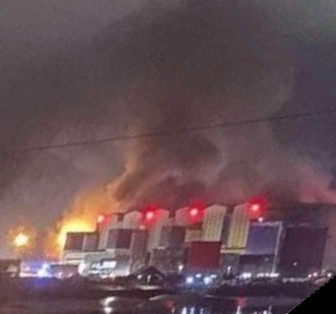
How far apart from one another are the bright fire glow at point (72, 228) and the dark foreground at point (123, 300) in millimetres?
45

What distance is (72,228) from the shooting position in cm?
87

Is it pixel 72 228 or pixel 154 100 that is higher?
pixel 154 100

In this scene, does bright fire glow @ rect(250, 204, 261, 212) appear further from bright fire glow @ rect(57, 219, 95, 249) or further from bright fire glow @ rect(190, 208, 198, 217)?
bright fire glow @ rect(57, 219, 95, 249)

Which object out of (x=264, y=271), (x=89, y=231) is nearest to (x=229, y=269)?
(x=264, y=271)

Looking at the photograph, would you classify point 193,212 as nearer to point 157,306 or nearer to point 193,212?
point 193,212

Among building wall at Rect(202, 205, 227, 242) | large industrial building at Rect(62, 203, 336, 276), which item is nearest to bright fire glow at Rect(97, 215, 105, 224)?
large industrial building at Rect(62, 203, 336, 276)

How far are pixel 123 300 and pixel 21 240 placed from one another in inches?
5.2

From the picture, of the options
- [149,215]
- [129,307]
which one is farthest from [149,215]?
[129,307]

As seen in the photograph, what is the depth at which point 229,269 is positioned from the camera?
0.84 meters

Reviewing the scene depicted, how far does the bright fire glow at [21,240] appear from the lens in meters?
0.88

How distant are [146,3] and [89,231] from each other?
262mm

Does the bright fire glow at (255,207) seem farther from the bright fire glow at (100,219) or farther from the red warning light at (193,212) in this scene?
the bright fire glow at (100,219)

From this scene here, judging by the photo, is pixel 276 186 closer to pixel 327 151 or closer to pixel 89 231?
pixel 327 151

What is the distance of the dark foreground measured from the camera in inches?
32.7
